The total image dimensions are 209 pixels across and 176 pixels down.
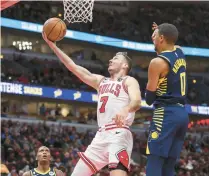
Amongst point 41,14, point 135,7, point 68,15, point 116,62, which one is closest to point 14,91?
point 41,14

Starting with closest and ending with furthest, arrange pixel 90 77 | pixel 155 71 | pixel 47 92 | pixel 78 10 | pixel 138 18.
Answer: pixel 155 71, pixel 90 77, pixel 78 10, pixel 47 92, pixel 138 18

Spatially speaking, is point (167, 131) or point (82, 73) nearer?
point (167, 131)

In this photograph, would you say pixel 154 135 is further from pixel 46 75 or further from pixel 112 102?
pixel 46 75

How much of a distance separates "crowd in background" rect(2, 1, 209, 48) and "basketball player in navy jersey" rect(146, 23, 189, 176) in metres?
23.7

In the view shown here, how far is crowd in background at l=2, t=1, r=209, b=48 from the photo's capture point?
2955 cm

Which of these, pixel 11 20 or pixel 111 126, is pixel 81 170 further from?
pixel 11 20

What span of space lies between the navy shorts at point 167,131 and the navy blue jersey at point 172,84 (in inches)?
3.0

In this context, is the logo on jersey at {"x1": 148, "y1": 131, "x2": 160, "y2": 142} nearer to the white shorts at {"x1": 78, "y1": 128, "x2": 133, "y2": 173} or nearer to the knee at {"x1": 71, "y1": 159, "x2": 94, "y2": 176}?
the white shorts at {"x1": 78, "y1": 128, "x2": 133, "y2": 173}

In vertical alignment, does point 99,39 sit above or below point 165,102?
above

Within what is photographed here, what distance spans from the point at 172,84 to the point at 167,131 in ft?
1.49

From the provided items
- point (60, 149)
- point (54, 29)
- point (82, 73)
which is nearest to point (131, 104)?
point (82, 73)

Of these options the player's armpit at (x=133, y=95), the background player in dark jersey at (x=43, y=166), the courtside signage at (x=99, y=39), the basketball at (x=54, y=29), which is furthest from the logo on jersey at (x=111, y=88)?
the courtside signage at (x=99, y=39)

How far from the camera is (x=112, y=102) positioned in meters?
6.07

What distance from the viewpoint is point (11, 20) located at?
90.5 ft
